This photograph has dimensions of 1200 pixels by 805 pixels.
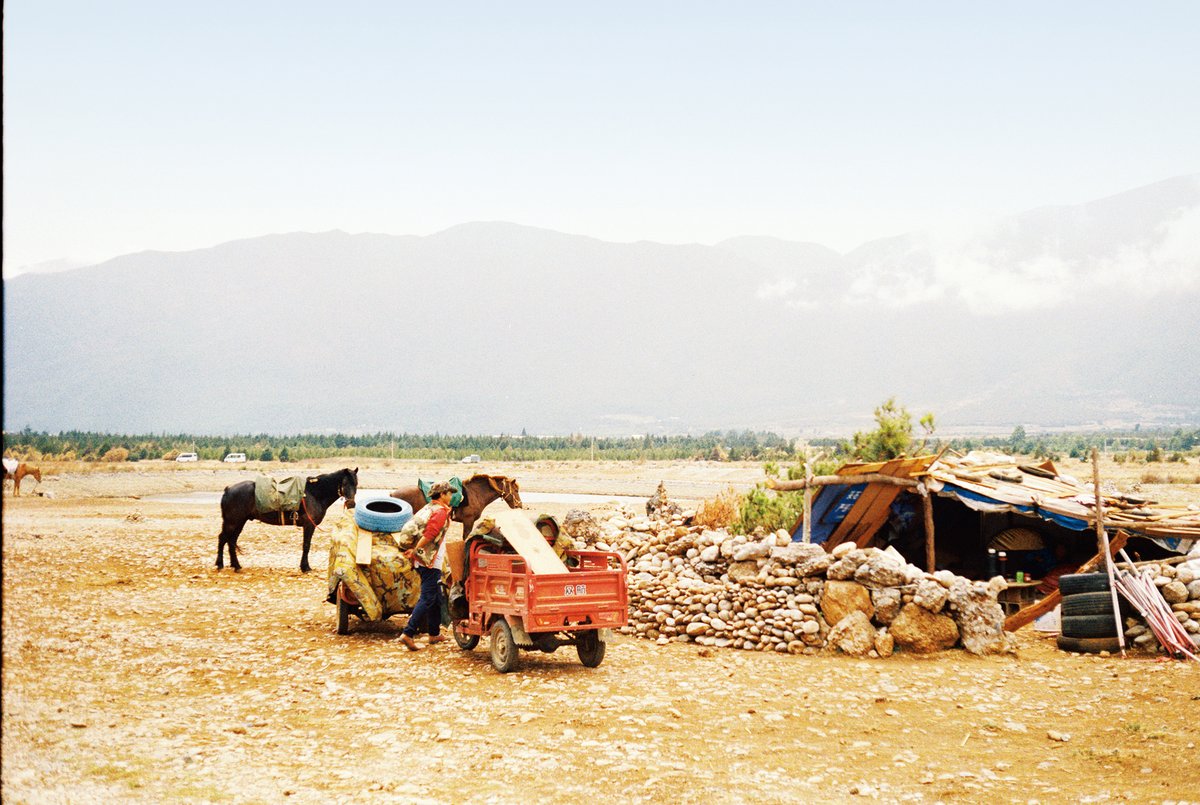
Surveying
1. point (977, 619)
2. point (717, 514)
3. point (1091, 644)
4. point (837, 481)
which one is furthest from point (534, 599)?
point (717, 514)

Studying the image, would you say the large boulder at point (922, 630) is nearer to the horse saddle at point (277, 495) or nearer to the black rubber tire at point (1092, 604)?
the black rubber tire at point (1092, 604)

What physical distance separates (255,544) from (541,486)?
2949 centimetres

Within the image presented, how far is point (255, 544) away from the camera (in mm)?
24672

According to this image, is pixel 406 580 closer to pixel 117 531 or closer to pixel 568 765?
pixel 568 765

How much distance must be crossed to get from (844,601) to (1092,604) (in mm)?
3075

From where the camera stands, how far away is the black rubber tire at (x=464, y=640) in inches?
466

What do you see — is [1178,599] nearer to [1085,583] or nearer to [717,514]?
[1085,583]

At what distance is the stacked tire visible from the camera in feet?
40.1

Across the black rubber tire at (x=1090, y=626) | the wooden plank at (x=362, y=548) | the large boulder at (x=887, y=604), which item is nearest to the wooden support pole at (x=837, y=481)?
the large boulder at (x=887, y=604)

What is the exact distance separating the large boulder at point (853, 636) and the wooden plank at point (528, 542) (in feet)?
11.7

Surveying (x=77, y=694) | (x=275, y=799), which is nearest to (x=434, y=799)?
(x=275, y=799)

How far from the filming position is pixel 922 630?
1221 cm

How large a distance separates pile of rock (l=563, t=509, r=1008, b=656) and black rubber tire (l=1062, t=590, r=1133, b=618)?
0.90m

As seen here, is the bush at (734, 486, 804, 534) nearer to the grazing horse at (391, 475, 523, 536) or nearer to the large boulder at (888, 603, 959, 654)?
the grazing horse at (391, 475, 523, 536)
